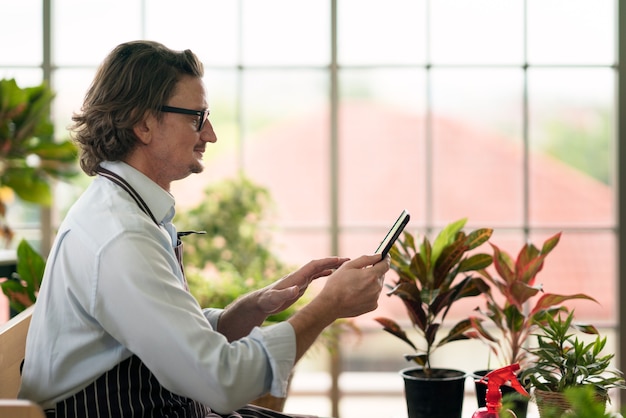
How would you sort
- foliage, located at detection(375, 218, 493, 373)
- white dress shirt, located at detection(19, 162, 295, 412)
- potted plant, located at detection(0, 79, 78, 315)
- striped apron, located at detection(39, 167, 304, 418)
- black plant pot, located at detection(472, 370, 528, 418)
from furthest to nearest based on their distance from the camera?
potted plant, located at detection(0, 79, 78, 315), foliage, located at detection(375, 218, 493, 373), black plant pot, located at detection(472, 370, 528, 418), striped apron, located at detection(39, 167, 304, 418), white dress shirt, located at detection(19, 162, 295, 412)

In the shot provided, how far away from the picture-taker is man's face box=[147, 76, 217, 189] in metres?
1.95

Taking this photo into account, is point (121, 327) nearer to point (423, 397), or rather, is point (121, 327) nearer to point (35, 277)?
point (423, 397)

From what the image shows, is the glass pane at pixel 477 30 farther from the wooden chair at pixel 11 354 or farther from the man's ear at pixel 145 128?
the wooden chair at pixel 11 354

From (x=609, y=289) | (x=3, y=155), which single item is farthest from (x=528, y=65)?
(x=3, y=155)

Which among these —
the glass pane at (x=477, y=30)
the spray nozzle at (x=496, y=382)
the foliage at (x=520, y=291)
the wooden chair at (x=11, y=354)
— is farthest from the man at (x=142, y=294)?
the glass pane at (x=477, y=30)

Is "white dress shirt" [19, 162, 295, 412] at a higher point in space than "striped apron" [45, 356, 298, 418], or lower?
higher

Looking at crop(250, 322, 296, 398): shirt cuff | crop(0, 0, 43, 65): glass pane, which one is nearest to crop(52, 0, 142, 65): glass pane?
crop(0, 0, 43, 65): glass pane

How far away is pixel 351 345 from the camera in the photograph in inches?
179

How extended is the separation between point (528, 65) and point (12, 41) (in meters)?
2.83

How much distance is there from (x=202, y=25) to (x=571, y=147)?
2132 millimetres

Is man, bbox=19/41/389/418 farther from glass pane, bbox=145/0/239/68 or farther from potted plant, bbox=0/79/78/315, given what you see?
glass pane, bbox=145/0/239/68

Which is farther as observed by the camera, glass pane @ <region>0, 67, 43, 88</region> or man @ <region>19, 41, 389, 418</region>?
glass pane @ <region>0, 67, 43, 88</region>

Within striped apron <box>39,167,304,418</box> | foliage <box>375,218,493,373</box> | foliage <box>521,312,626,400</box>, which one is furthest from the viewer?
foliage <box>375,218,493,373</box>

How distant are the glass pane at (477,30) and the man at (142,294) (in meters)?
2.71
